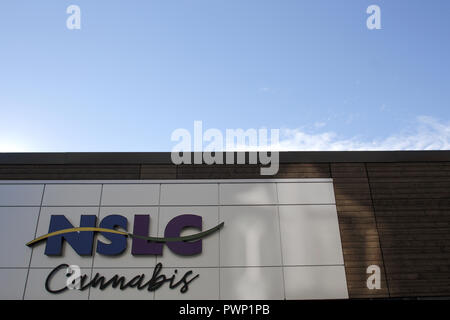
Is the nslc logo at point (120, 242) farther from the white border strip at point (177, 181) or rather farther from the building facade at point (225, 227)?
the white border strip at point (177, 181)

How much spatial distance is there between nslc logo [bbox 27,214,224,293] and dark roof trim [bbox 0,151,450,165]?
192cm

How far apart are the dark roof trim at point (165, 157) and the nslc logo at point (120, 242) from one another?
1922mm

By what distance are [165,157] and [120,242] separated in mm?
3034

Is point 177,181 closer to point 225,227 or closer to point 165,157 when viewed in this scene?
point 165,157

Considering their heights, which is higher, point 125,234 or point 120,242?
point 125,234

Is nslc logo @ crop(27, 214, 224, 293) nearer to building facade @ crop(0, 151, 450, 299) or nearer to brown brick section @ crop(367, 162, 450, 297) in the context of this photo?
building facade @ crop(0, 151, 450, 299)

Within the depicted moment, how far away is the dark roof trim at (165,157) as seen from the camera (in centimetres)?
1133

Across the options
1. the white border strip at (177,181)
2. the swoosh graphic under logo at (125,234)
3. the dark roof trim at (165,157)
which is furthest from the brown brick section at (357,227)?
the swoosh graphic under logo at (125,234)

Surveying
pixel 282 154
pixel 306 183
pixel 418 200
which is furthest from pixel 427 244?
pixel 282 154

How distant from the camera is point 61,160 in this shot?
37.2 ft

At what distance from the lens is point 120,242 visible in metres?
10.3

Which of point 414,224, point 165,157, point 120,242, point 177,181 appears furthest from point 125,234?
point 414,224

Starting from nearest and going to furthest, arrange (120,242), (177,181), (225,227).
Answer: (120,242), (225,227), (177,181)

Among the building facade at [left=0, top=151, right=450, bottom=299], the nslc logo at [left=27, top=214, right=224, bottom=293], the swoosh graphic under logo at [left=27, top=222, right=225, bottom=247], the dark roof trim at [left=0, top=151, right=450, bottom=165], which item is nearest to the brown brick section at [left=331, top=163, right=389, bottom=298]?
the building facade at [left=0, top=151, right=450, bottom=299]
